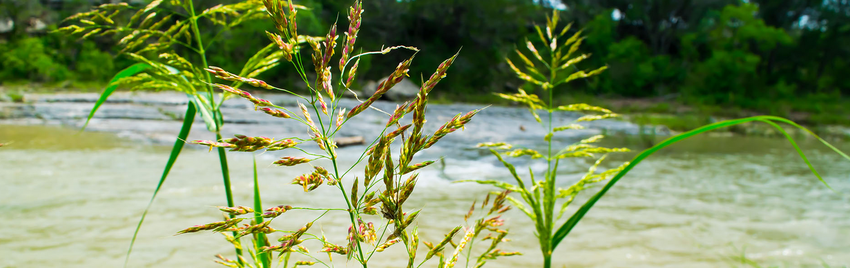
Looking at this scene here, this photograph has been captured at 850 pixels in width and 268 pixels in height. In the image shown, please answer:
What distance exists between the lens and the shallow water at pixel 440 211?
2.30 meters

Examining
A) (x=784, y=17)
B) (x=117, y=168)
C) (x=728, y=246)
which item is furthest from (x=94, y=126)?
(x=784, y=17)

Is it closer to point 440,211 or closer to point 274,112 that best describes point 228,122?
point 440,211

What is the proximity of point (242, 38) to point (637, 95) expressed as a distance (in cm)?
1640

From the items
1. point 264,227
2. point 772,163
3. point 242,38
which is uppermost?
point 242,38

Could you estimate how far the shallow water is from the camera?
90.4 inches

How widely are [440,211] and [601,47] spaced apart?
22180mm

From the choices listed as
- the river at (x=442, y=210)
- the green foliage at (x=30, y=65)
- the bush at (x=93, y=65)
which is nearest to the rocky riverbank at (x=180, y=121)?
the river at (x=442, y=210)

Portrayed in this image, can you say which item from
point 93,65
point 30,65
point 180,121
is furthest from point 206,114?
point 93,65

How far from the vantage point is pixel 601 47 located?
23.4m

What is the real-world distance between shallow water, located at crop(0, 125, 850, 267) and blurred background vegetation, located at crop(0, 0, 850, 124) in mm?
12741

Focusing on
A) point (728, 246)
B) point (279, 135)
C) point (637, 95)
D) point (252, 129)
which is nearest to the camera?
point (728, 246)

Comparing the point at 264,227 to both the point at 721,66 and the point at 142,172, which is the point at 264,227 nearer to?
the point at 142,172

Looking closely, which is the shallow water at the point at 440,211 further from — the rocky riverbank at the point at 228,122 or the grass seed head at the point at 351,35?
the rocky riverbank at the point at 228,122

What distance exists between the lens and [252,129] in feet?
24.9
